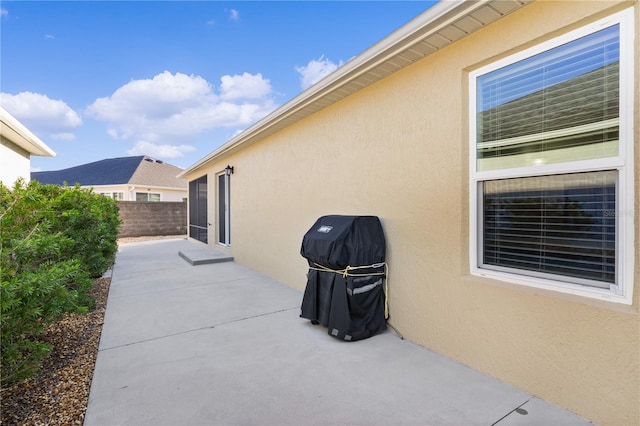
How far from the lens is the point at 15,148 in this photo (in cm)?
682

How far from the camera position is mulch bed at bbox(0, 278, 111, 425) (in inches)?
83.9

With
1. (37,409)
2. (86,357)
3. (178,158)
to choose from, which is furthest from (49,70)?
(178,158)

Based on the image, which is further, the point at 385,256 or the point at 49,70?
the point at 49,70

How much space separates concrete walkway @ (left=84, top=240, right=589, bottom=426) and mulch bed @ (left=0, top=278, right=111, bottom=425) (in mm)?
96

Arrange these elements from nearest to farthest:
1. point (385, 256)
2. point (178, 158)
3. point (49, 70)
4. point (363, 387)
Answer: point (363, 387) → point (385, 256) → point (49, 70) → point (178, 158)

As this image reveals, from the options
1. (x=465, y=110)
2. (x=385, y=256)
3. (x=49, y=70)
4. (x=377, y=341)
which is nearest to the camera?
(x=465, y=110)

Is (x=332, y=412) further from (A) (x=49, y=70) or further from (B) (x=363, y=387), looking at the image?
(A) (x=49, y=70)

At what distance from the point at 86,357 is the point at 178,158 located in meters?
57.2

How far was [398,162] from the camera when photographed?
3479 mm

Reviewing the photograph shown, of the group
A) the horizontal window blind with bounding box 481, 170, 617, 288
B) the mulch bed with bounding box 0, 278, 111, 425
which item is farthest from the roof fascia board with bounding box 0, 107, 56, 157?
the horizontal window blind with bounding box 481, 170, 617, 288

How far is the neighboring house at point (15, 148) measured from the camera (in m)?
5.43

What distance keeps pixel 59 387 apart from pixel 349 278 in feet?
8.45

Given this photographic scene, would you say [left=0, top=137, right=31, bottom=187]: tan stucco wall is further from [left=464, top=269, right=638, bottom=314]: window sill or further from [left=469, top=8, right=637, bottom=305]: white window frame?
[left=469, top=8, right=637, bottom=305]: white window frame

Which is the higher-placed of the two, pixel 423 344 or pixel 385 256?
pixel 385 256
